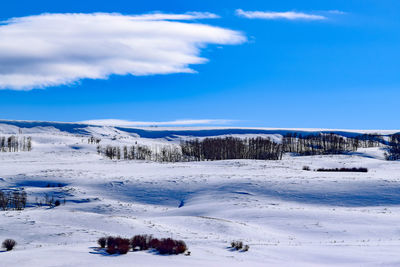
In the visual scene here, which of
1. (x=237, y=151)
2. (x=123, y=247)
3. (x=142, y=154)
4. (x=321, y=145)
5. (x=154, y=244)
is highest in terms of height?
(x=321, y=145)

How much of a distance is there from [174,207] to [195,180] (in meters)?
7.09

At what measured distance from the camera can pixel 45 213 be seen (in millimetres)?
25766

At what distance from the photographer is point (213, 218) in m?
25.7

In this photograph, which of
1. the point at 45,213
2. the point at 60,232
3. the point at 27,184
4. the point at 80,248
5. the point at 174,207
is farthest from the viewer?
the point at 27,184

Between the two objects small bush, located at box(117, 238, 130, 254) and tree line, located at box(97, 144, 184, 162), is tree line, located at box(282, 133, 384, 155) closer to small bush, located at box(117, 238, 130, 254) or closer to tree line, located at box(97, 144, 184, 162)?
tree line, located at box(97, 144, 184, 162)

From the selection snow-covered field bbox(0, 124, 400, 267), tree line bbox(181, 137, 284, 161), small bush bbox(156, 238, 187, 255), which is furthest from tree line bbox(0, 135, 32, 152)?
small bush bbox(156, 238, 187, 255)

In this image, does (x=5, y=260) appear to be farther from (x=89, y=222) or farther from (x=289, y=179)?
(x=289, y=179)

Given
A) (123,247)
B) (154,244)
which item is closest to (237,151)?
(154,244)

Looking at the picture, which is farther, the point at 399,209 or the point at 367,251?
the point at 399,209

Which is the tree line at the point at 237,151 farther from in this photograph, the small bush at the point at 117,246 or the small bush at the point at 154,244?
the small bush at the point at 117,246

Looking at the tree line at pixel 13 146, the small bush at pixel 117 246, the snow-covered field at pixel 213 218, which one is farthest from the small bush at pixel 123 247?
the tree line at pixel 13 146

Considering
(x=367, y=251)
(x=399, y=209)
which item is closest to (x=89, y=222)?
(x=367, y=251)

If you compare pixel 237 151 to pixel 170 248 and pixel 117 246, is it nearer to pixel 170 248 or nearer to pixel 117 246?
pixel 170 248

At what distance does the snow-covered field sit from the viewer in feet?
48.9
